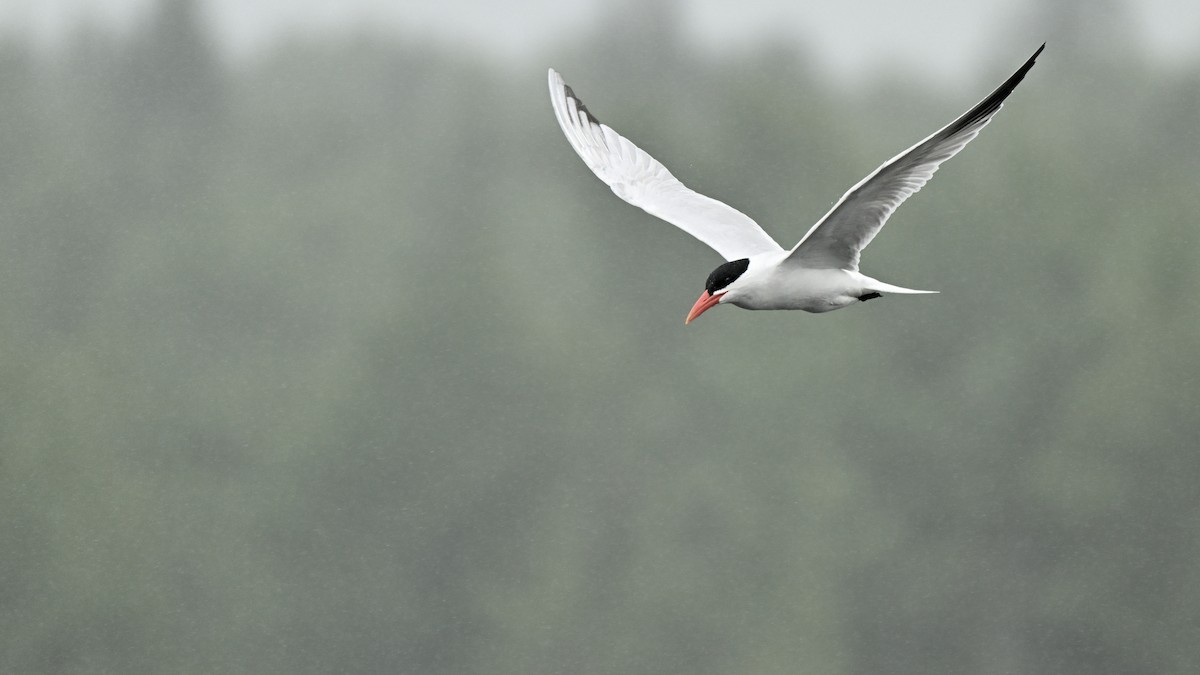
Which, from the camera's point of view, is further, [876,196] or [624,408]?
[624,408]

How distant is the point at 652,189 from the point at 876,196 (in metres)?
2.32

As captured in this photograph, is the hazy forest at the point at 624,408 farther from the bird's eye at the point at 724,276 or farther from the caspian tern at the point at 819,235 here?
the bird's eye at the point at 724,276

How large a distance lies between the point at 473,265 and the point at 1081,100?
1960cm

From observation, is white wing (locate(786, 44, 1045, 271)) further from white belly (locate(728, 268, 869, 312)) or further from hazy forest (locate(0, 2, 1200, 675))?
hazy forest (locate(0, 2, 1200, 675))

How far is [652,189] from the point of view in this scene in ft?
35.4

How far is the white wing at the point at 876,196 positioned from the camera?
309 inches

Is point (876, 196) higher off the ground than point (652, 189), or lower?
lower

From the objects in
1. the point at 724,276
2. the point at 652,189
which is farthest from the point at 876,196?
the point at 652,189

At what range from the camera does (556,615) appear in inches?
1613

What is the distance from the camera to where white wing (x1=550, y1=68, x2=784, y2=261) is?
1004cm

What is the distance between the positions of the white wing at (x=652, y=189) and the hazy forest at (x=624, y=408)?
30.2m

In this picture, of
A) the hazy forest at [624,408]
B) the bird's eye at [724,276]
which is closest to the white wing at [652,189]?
the bird's eye at [724,276]

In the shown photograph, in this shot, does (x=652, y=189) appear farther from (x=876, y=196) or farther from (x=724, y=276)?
(x=876, y=196)

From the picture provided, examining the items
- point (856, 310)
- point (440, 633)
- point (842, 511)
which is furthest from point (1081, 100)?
point (440, 633)
